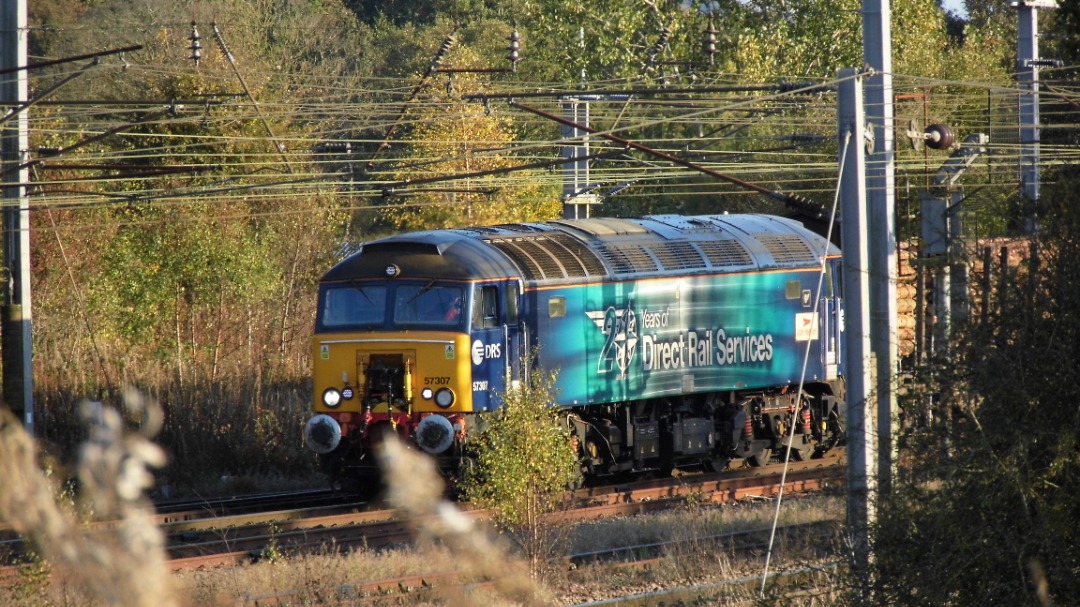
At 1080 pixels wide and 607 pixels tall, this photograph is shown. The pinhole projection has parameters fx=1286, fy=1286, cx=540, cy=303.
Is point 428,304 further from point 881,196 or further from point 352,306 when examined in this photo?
point 881,196

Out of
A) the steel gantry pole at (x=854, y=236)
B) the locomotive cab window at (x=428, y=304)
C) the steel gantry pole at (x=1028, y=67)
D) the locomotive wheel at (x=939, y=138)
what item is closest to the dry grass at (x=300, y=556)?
the steel gantry pole at (x=854, y=236)

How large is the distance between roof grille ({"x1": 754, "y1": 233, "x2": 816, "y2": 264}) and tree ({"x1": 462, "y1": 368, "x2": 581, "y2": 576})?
6.63 metres

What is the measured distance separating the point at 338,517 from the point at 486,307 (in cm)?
290

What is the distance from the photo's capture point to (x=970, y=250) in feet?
25.0

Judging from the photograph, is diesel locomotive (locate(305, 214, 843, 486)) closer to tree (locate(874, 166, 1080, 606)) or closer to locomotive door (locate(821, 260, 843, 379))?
locomotive door (locate(821, 260, 843, 379))

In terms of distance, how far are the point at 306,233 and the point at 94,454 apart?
23.4 meters

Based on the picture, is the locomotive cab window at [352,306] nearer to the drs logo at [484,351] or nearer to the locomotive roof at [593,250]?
the locomotive roof at [593,250]

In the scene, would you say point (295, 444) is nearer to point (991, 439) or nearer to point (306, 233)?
point (306, 233)

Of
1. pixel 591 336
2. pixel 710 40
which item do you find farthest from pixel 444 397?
pixel 710 40

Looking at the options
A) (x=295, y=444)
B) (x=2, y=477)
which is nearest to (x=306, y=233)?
(x=295, y=444)

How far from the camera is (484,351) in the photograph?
48.6 ft

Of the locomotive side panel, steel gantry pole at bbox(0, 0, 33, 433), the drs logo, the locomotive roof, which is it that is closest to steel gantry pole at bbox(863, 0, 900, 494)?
the locomotive roof

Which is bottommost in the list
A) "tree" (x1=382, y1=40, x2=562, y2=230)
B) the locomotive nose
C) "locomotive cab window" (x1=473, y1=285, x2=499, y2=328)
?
the locomotive nose

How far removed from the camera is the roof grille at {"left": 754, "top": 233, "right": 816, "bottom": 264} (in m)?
17.9
